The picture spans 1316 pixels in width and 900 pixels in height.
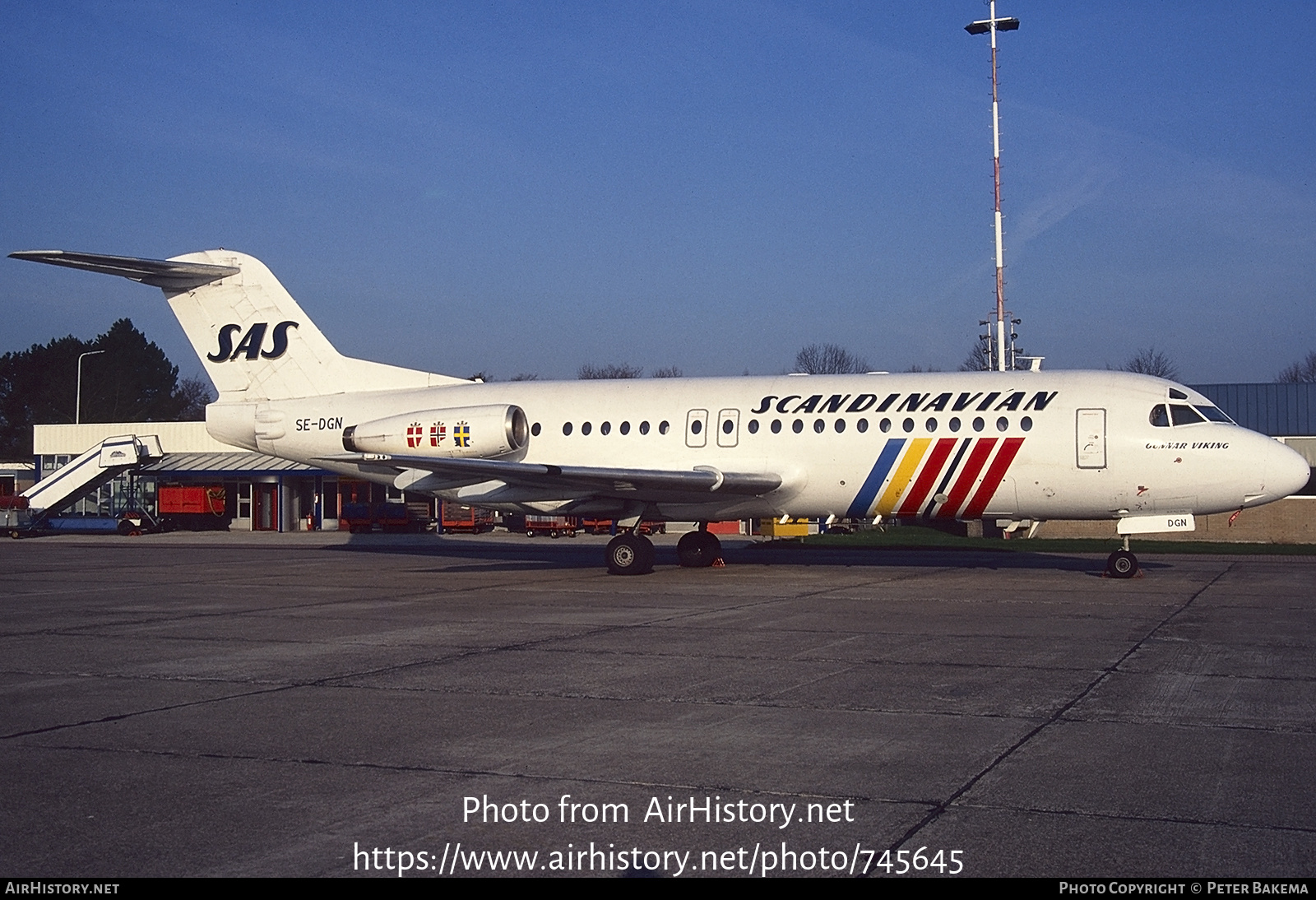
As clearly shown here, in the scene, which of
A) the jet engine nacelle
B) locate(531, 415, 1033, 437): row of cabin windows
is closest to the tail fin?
the jet engine nacelle

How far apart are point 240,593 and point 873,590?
1051 centimetres

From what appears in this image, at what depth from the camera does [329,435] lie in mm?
25031

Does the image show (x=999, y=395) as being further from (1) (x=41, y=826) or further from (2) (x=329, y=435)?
(1) (x=41, y=826)

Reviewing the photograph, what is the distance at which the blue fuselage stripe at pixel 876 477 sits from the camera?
832 inches

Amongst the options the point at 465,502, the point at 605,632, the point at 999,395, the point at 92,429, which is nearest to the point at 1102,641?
the point at 605,632

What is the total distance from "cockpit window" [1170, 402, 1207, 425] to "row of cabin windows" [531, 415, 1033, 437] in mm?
2353

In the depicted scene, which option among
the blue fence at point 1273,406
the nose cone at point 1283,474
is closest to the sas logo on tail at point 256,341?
the nose cone at point 1283,474

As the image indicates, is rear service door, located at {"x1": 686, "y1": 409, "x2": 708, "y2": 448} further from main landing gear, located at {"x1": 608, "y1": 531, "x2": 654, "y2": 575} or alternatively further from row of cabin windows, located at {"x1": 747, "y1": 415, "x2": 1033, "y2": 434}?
main landing gear, located at {"x1": 608, "y1": 531, "x2": 654, "y2": 575}

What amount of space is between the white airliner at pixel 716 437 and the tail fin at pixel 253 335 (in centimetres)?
4

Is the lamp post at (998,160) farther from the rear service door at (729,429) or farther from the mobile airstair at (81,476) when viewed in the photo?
the mobile airstair at (81,476)

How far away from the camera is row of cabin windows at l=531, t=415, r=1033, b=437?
20672mm

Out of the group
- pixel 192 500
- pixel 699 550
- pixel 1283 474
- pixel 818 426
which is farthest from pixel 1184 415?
pixel 192 500

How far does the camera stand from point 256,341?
25359mm

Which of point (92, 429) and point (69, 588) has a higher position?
point (92, 429)
